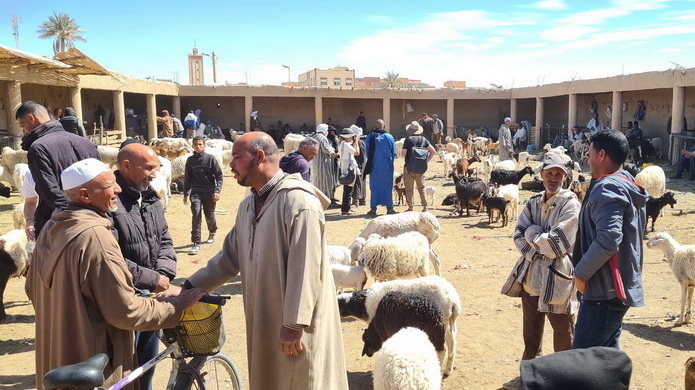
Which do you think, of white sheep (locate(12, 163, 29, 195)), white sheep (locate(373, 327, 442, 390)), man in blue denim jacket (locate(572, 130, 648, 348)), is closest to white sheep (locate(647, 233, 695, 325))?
man in blue denim jacket (locate(572, 130, 648, 348))

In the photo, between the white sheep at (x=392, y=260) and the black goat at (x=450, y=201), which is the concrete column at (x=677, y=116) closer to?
the black goat at (x=450, y=201)

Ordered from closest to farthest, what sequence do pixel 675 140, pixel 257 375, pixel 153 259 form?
1. pixel 257 375
2. pixel 153 259
3. pixel 675 140

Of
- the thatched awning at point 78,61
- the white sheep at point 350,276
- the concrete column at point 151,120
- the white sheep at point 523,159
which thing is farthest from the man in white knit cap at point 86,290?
the concrete column at point 151,120

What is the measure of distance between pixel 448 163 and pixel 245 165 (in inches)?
613

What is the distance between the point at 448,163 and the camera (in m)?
18.0

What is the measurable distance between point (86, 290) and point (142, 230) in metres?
1.09

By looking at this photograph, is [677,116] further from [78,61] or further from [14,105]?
[14,105]

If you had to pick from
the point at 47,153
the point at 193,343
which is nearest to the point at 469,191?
the point at 47,153

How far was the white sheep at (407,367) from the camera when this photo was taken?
11.4ft

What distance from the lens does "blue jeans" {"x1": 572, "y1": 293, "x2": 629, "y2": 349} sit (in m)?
3.34

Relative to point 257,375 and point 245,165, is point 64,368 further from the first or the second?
point 245,165

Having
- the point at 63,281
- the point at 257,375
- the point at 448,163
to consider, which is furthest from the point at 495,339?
the point at 448,163

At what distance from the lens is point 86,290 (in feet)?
8.43

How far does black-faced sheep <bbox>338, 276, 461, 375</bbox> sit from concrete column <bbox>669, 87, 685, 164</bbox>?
1604 cm
